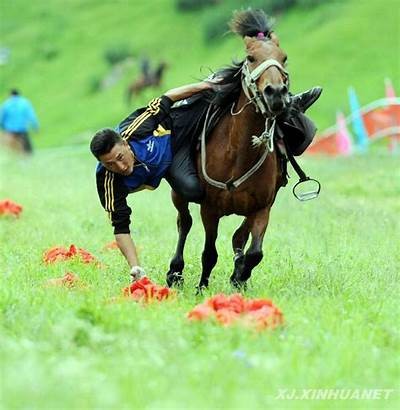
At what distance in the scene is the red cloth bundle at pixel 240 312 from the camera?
7062 mm

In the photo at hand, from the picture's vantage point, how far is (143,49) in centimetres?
6156

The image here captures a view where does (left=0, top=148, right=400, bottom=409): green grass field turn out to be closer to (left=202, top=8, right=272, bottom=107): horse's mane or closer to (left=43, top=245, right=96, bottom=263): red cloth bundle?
(left=43, top=245, right=96, bottom=263): red cloth bundle

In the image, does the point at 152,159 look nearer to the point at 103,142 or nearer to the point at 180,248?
the point at 103,142

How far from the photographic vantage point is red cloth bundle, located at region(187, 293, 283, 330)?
7062 mm

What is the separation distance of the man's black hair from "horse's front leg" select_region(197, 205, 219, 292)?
1.06m

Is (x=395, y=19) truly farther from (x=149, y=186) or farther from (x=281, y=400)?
(x=281, y=400)

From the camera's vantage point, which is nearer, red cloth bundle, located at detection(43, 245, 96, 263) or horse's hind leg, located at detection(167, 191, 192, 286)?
horse's hind leg, located at detection(167, 191, 192, 286)

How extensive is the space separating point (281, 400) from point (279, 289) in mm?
3322

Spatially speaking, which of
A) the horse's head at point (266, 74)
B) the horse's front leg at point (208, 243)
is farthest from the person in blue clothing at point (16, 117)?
the horse's head at point (266, 74)

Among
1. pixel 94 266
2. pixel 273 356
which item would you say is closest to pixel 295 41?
pixel 94 266

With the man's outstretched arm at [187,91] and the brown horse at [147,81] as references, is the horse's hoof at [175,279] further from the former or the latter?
the brown horse at [147,81]

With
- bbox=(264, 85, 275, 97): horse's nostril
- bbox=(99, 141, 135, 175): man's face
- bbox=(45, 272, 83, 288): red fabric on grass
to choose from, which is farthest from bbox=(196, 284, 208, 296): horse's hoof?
bbox=(264, 85, 275, 97): horse's nostril

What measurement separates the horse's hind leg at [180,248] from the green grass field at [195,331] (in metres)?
0.20

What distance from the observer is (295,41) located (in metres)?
51.8
